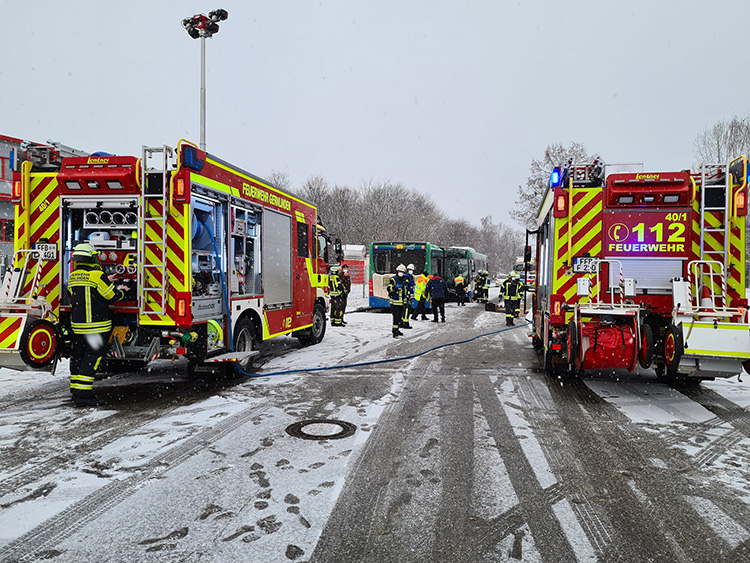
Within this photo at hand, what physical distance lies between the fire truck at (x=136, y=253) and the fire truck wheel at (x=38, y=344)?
0.01m

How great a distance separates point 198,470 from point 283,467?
63cm

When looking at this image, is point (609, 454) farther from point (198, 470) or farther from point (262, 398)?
point (262, 398)

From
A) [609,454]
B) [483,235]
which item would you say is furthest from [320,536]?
[483,235]

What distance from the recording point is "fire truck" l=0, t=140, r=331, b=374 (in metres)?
6.29

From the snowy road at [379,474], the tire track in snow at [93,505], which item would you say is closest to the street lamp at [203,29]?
the snowy road at [379,474]

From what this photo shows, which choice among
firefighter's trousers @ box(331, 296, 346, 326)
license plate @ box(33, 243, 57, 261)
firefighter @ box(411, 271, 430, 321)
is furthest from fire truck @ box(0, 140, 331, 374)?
firefighter @ box(411, 271, 430, 321)

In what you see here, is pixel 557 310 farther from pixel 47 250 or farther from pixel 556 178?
pixel 47 250

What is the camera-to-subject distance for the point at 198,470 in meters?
Result: 4.05

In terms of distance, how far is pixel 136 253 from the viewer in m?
6.77

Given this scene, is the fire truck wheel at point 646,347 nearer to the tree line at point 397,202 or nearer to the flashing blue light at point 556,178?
the flashing blue light at point 556,178

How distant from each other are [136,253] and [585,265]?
5757mm

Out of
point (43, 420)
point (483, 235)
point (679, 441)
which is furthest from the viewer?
point (483, 235)

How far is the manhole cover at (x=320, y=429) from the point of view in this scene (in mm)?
4875

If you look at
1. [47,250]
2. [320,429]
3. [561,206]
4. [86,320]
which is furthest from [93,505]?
[561,206]
